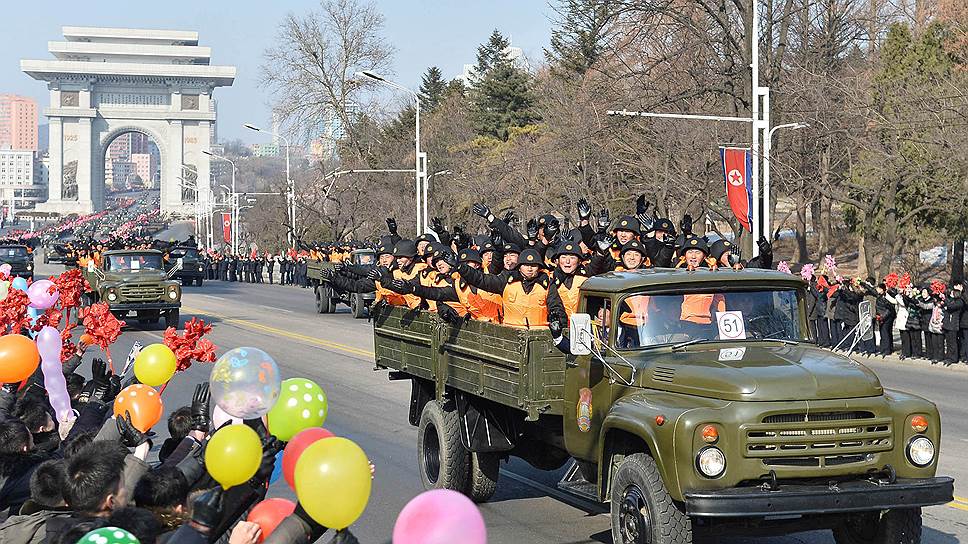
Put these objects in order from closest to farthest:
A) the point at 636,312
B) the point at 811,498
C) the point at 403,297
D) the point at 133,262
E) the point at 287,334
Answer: the point at 811,498
the point at 636,312
the point at 403,297
the point at 287,334
the point at 133,262

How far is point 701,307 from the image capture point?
→ 838 centimetres

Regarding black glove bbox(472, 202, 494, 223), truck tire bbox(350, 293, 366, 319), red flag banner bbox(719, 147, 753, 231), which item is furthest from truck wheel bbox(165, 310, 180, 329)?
black glove bbox(472, 202, 494, 223)

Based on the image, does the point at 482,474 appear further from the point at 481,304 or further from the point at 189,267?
the point at 189,267

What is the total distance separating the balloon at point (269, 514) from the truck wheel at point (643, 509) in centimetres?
291

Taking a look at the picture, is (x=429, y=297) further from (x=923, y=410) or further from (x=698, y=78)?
(x=698, y=78)

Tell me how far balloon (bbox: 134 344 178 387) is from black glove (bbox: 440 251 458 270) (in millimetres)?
2862

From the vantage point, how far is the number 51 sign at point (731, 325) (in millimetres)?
8250

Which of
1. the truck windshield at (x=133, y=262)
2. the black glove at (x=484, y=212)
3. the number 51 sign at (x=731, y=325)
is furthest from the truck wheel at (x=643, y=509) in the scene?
the truck windshield at (x=133, y=262)

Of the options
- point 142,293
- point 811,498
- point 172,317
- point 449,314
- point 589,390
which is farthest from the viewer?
point 172,317

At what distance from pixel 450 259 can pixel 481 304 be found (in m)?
1.74

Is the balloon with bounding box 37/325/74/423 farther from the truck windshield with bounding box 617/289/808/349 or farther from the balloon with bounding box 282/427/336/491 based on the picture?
the balloon with bounding box 282/427/336/491

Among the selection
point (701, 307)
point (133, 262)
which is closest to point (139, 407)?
point (701, 307)

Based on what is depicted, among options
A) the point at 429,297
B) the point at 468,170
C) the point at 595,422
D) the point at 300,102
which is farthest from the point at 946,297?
the point at 300,102

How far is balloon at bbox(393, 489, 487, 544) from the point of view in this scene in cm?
379
